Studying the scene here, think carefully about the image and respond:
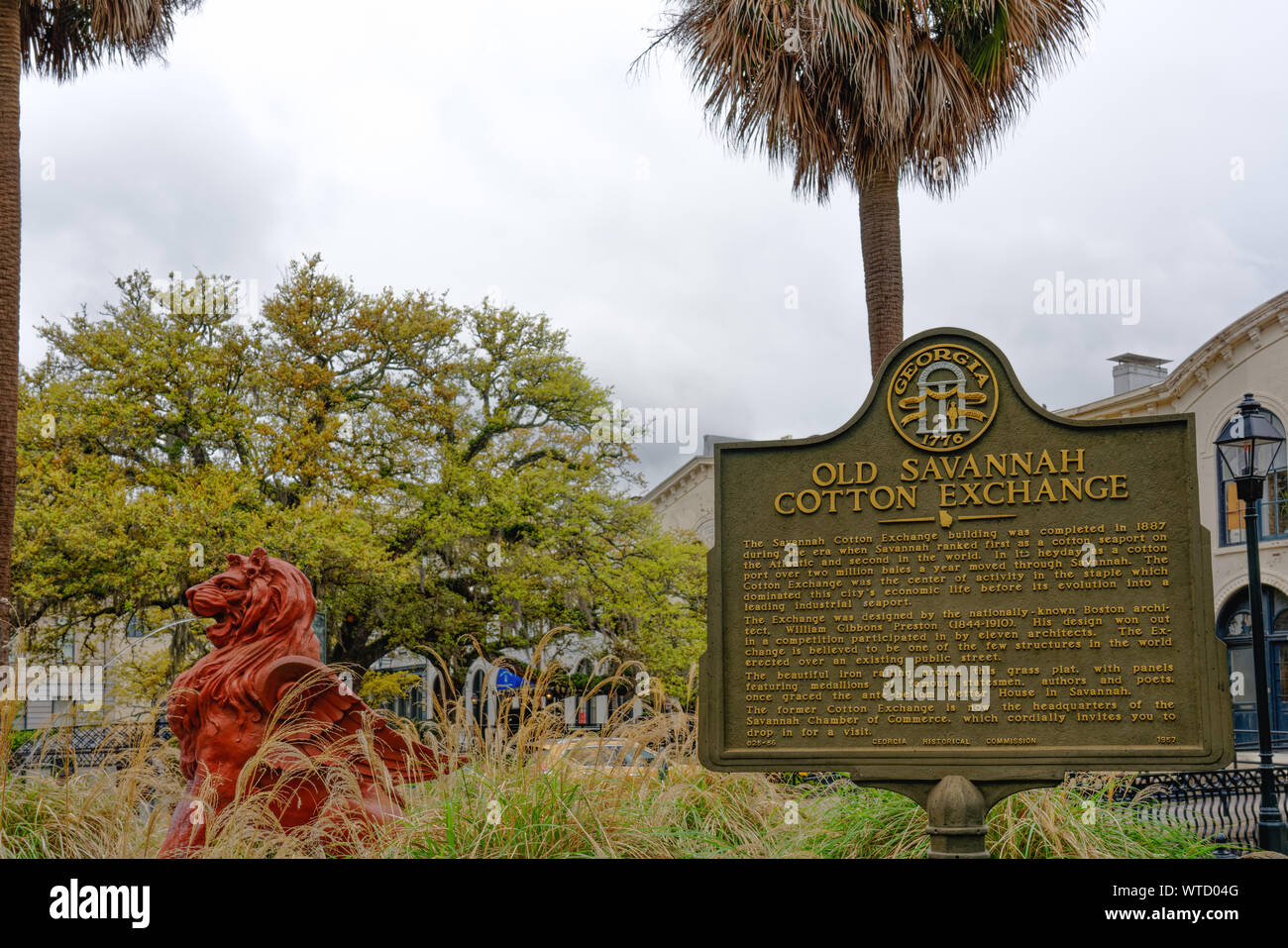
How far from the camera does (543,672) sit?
7.30 m

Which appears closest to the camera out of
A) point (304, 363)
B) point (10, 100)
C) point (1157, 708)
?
point (1157, 708)

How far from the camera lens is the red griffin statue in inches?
267

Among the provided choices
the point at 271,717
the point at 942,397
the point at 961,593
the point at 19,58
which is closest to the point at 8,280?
the point at 19,58

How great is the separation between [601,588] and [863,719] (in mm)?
18894

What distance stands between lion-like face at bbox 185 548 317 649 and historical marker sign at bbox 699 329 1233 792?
2.76 metres

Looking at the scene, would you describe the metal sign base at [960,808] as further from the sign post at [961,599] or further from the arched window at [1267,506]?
the arched window at [1267,506]

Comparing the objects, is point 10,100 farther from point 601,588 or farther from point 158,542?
point 601,588

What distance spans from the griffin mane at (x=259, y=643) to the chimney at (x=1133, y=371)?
106 ft

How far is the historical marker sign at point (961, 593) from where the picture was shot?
19.6 feet

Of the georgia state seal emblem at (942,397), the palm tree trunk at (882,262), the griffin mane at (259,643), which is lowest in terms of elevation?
the griffin mane at (259,643)

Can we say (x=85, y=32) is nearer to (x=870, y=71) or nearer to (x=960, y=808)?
(x=870, y=71)

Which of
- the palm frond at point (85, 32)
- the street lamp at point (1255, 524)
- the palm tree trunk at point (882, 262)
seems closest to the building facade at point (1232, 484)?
the palm tree trunk at point (882, 262)

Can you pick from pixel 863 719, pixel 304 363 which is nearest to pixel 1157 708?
pixel 863 719

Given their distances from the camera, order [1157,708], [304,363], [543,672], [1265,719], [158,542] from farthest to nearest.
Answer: [304,363]
[158,542]
[1265,719]
[543,672]
[1157,708]
